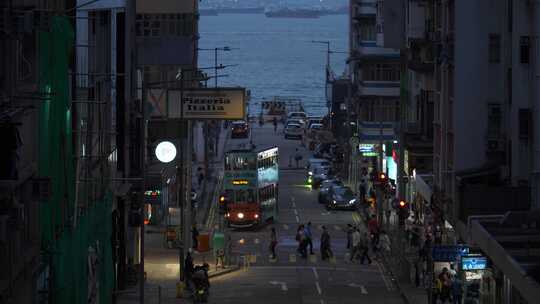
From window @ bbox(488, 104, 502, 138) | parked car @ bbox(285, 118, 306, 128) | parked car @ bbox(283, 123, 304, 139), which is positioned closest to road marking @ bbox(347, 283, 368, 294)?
window @ bbox(488, 104, 502, 138)

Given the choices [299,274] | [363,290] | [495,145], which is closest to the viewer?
[363,290]

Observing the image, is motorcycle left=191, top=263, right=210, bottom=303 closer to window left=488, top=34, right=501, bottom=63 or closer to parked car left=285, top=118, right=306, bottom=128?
window left=488, top=34, right=501, bottom=63

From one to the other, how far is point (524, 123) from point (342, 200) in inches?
1188

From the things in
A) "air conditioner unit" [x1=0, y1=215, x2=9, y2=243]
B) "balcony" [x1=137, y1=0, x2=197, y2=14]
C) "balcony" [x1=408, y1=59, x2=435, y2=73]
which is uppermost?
"balcony" [x1=137, y1=0, x2=197, y2=14]

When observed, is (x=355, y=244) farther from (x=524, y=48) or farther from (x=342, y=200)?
(x=342, y=200)

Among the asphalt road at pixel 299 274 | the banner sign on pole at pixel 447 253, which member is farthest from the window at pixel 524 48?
the asphalt road at pixel 299 274

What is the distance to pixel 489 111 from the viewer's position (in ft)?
154

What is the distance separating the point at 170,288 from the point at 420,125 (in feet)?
70.7

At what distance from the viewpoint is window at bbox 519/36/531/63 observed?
133 feet

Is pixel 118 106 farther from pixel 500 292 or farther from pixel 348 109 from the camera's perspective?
pixel 348 109

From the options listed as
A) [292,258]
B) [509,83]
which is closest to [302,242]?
[292,258]

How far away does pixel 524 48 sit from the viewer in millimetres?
40469

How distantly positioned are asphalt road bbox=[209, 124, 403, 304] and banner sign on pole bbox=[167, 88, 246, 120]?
520cm

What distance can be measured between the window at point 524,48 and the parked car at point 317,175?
4138 centimetres
